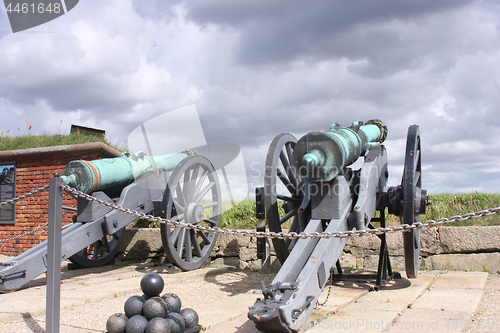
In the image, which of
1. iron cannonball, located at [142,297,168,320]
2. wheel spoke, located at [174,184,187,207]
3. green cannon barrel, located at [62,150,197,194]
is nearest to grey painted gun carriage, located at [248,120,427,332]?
iron cannonball, located at [142,297,168,320]

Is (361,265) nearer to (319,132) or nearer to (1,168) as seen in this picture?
(319,132)

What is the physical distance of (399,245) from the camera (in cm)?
652

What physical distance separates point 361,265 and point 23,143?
379 inches

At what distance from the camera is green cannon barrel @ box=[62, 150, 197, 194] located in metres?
5.99

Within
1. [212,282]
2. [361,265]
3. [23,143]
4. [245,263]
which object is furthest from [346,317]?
[23,143]

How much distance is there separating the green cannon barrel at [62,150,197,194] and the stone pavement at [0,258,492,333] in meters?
1.33

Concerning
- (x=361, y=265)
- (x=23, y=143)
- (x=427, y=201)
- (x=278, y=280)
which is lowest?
(x=361, y=265)

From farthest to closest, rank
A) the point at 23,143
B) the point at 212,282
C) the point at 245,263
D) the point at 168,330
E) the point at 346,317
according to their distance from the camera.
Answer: the point at 23,143 < the point at 245,263 < the point at 212,282 < the point at 346,317 < the point at 168,330

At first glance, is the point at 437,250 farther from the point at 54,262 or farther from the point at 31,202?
the point at 31,202

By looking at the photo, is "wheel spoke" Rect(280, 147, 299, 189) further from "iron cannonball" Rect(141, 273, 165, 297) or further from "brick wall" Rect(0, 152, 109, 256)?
"brick wall" Rect(0, 152, 109, 256)

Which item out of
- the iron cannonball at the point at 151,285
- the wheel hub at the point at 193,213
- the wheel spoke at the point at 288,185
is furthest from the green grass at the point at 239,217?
the iron cannonball at the point at 151,285

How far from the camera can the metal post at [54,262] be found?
124 inches

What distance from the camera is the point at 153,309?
311 centimetres

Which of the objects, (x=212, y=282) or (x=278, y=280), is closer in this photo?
(x=278, y=280)
